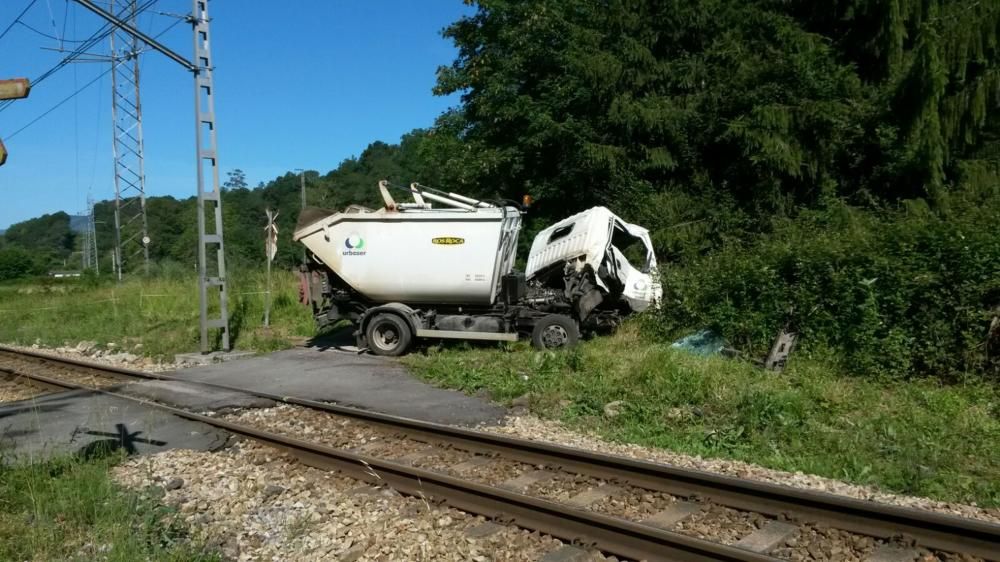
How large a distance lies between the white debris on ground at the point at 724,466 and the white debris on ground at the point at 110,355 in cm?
841

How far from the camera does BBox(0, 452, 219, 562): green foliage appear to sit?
4.70 meters

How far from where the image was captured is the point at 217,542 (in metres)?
5.21

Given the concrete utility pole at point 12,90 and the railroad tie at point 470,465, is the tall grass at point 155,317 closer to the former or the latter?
the railroad tie at point 470,465

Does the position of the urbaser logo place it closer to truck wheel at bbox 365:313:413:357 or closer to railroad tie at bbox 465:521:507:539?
truck wheel at bbox 365:313:413:357

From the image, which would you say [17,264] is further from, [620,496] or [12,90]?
[620,496]

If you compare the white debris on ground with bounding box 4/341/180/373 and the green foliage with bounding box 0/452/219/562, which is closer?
the green foliage with bounding box 0/452/219/562

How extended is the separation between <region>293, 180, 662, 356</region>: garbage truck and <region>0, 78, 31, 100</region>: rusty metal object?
835cm

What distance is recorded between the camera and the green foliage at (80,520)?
470cm

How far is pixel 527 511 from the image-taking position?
5.46 metres

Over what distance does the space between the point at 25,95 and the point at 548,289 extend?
989 centimetres

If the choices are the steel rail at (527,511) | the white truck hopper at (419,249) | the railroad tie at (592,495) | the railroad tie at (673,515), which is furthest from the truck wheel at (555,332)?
the railroad tie at (673,515)

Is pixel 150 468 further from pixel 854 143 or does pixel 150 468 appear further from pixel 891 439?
pixel 854 143

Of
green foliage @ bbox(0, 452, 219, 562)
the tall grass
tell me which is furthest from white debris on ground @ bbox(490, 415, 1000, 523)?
the tall grass

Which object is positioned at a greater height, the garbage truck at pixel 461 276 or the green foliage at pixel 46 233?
the green foliage at pixel 46 233
